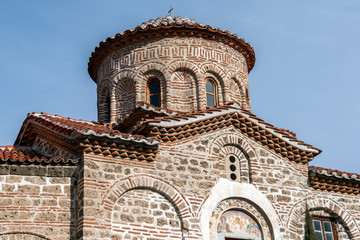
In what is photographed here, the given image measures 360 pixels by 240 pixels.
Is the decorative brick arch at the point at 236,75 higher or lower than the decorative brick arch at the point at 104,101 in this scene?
higher

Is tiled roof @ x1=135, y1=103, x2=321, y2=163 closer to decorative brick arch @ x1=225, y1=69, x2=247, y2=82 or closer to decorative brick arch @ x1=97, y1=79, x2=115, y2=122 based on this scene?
decorative brick arch @ x1=225, y1=69, x2=247, y2=82

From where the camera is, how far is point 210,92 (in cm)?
1570

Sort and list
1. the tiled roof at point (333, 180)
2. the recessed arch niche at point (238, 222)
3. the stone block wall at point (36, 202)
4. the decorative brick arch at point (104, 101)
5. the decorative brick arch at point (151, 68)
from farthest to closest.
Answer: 1. the decorative brick arch at point (104, 101)
2. the decorative brick arch at point (151, 68)
3. the tiled roof at point (333, 180)
4. the recessed arch niche at point (238, 222)
5. the stone block wall at point (36, 202)

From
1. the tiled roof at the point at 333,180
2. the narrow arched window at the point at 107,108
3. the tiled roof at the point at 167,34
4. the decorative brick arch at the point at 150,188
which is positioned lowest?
the decorative brick arch at the point at 150,188

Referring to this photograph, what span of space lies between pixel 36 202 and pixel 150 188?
2.30 meters

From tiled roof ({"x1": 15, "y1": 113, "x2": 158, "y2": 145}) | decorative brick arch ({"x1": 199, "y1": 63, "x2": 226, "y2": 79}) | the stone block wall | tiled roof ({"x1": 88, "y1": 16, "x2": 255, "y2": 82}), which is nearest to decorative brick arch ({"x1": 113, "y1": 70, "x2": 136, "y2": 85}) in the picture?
tiled roof ({"x1": 88, "y1": 16, "x2": 255, "y2": 82})

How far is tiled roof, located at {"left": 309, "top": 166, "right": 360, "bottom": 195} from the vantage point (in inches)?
518

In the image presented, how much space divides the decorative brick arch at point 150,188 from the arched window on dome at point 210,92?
4544 mm

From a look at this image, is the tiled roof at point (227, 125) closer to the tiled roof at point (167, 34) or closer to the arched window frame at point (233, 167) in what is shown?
the arched window frame at point (233, 167)

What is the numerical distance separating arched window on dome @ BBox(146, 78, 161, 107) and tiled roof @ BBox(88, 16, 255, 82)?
1291mm

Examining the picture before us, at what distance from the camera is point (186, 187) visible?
37.9 feet

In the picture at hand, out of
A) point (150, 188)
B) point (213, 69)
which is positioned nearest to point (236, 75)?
point (213, 69)

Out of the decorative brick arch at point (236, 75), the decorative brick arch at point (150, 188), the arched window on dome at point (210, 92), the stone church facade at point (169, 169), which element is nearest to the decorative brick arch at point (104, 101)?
the stone church facade at point (169, 169)

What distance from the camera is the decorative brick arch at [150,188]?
1073 centimetres
